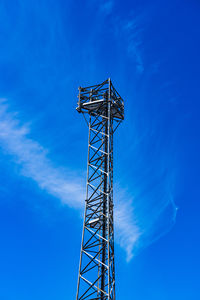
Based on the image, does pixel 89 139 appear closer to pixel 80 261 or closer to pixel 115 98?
pixel 115 98

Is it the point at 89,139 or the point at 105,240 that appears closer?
the point at 105,240

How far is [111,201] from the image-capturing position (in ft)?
80.5

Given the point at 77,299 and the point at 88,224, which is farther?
the point at 88,224

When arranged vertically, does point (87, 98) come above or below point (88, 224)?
above

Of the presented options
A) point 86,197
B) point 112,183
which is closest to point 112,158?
point 112,183

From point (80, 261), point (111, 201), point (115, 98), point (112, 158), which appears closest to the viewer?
point (80, 261)

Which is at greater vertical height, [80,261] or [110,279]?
[80,261]

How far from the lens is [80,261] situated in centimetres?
2253

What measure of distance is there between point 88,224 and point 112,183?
364 centimetres

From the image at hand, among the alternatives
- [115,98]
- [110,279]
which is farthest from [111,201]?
[115,98]

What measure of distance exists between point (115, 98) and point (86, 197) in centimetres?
912

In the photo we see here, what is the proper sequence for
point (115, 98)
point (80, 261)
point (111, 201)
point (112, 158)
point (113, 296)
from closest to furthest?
point (113, 296) < point (80, 261) < point (111, 201) < point (112, 158) < point (115, 98)

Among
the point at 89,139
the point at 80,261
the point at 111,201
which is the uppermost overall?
the point at 89,139

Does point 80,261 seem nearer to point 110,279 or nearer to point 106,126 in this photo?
point 110,279
